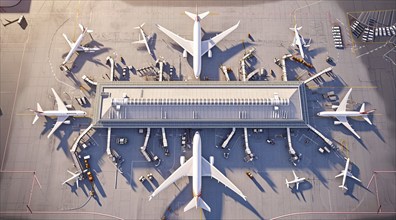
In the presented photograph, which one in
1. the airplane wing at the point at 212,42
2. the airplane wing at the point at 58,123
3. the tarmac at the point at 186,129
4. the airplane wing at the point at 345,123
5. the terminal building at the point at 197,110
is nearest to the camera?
the tarmac at the point at 186,129

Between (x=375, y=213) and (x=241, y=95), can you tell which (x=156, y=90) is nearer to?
(x=241, y=95)

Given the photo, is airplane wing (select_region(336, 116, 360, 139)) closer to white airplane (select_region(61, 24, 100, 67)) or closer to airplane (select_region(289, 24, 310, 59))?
airplane (select_region(289, 24, 310, 59))

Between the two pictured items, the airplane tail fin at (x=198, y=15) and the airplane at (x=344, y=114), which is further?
the airplane tail fin at (x=198, y=15)

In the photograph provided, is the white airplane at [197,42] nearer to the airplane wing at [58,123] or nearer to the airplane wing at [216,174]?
the airplane wing at [216,174]

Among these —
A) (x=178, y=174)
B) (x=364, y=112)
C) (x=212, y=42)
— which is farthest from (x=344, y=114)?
(x=178, y=174)

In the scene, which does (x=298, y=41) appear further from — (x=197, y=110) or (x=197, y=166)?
(x=197, y=166)

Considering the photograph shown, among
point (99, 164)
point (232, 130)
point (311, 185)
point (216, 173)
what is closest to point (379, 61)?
point (311, 185)

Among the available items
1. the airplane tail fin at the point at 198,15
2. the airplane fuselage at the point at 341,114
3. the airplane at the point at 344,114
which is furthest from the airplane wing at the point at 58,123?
the airplane fuselage at the point at 341,114
